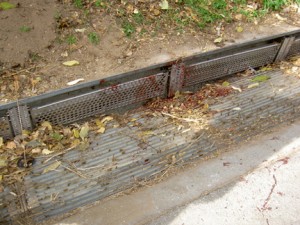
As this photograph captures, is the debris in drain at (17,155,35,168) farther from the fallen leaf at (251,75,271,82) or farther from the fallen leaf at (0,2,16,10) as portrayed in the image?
the fallen leaf at (251,75,271,82)

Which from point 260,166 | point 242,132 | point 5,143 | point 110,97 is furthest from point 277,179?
point 5,143

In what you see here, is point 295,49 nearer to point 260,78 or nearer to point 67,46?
point 260,78

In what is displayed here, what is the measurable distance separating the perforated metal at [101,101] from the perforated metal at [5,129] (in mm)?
230

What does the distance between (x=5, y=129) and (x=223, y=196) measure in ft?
6.69

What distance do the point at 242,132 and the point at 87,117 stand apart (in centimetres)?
159

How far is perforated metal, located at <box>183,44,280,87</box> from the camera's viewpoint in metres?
3.80

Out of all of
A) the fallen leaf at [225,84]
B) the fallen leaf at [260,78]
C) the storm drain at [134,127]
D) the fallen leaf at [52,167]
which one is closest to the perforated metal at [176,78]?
the storm drain at [134,127]

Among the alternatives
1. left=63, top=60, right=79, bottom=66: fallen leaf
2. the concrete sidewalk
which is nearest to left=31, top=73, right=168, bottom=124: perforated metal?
left=63, top=60, right=79, bottom=66: fallen leaf

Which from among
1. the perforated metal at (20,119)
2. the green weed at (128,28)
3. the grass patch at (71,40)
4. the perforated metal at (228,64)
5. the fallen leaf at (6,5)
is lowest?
the perforated metal at (20,119)

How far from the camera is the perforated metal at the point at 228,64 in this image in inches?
150

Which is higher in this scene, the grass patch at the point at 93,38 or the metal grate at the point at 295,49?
the grass patch at the point at 93,38

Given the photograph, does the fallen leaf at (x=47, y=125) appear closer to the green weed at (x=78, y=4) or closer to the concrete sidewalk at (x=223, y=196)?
the concrete sidewalk at (x=223, y=196)

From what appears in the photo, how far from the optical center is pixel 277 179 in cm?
307

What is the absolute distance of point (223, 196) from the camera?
9.50ft
